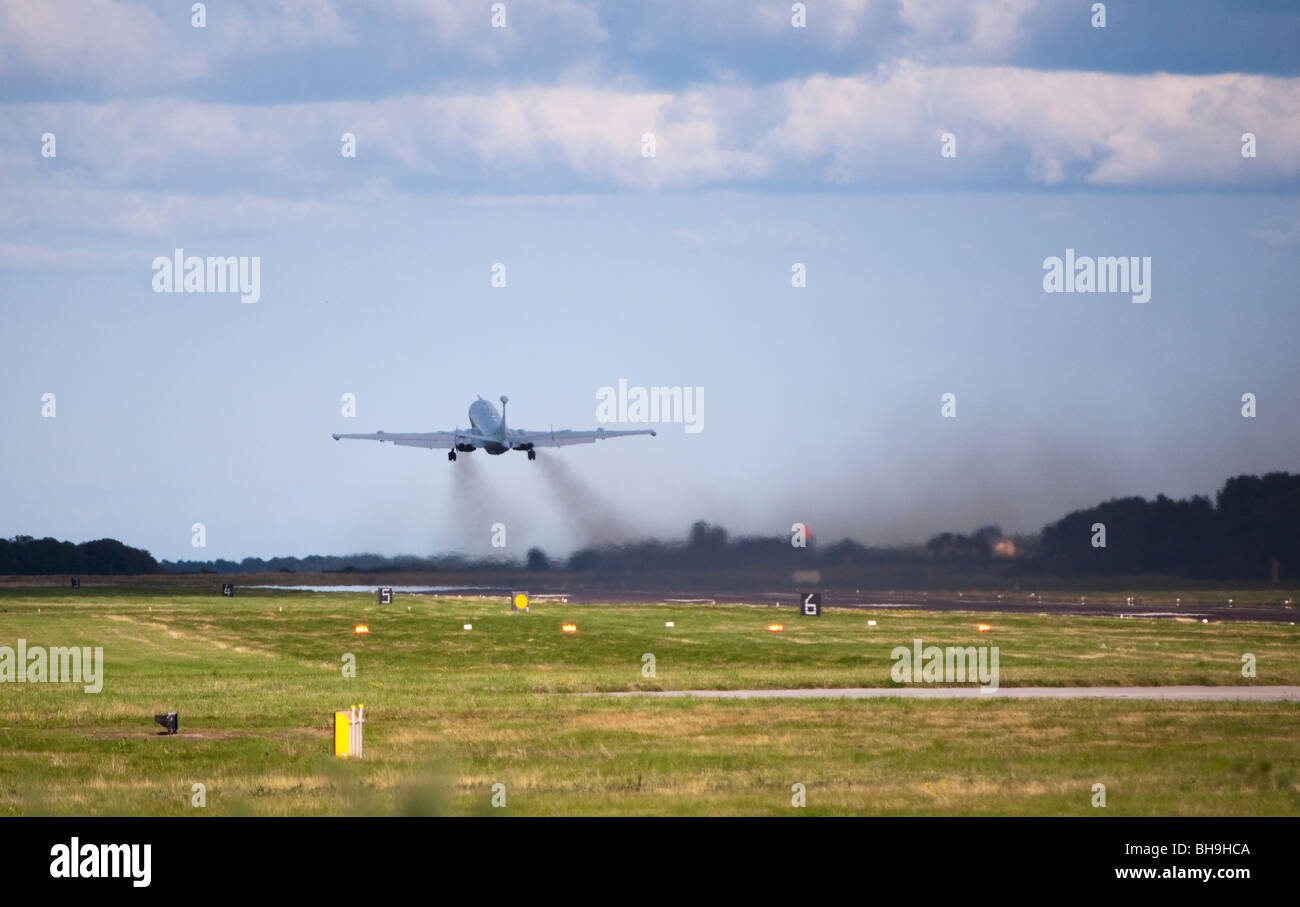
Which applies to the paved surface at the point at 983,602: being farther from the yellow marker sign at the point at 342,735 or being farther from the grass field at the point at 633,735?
the yellow marker sign at the point at 342,735

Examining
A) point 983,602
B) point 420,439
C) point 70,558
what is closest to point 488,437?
point 420,439

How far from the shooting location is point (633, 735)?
107 ft

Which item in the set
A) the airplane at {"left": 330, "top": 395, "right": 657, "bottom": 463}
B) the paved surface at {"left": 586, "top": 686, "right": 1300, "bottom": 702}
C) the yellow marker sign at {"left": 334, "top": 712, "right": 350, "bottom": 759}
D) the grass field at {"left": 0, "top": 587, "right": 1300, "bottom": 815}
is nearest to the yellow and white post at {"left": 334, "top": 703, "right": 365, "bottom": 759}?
the yellow marker sign at {"left": 334, "top": 712, "right": 350, "bottom": 759}

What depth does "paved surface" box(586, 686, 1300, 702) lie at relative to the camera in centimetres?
4069

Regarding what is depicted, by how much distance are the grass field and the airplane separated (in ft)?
58.8

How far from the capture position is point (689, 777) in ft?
85.6

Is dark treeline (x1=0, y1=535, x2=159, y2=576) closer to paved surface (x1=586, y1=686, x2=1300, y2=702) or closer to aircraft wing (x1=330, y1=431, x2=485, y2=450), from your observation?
aircraft wing (x1=330, y1=431, x2=485, y2=450)

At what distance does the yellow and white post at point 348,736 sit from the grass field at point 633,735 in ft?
1.21
